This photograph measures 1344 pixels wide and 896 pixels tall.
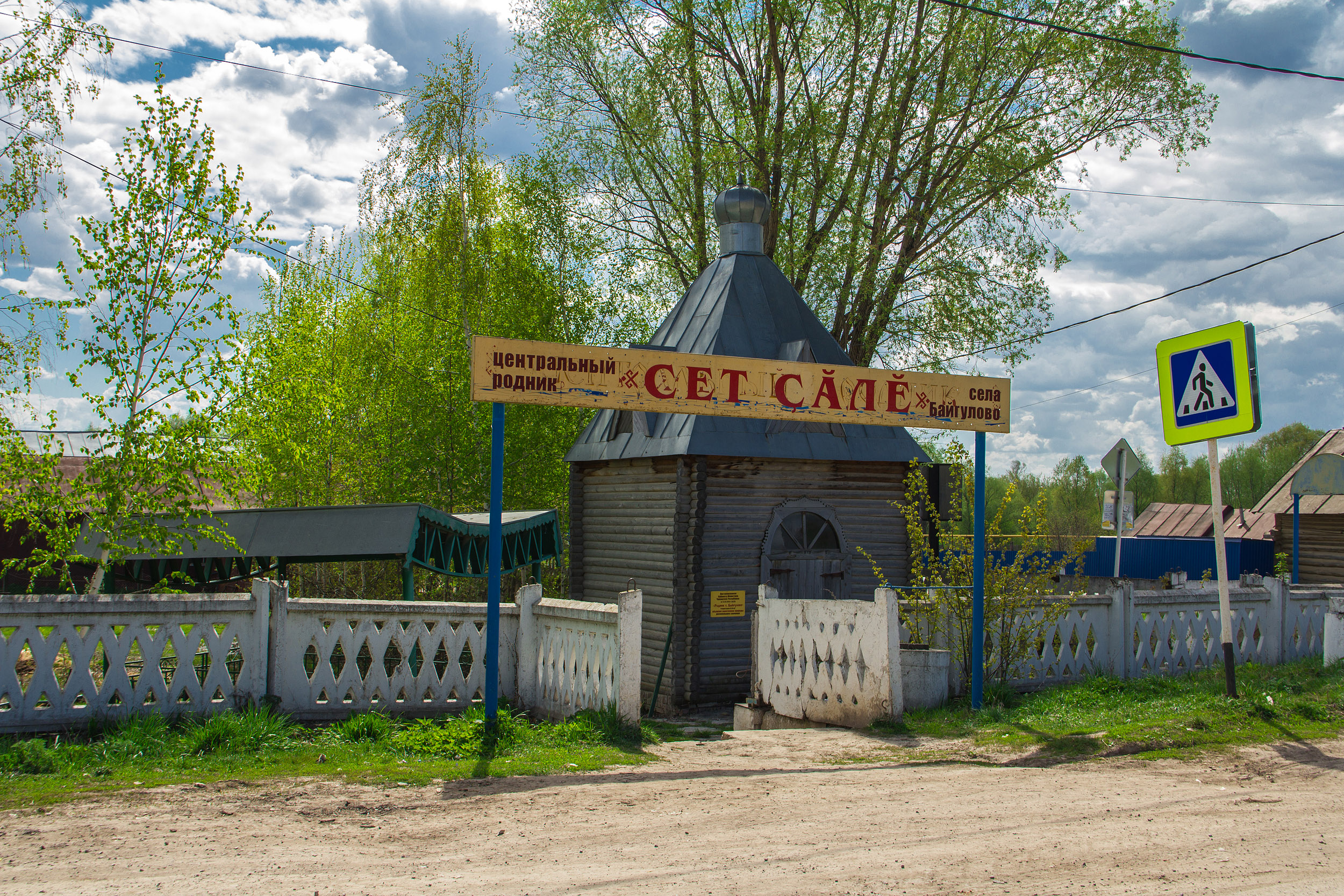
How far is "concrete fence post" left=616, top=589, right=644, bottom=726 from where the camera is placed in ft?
27.2

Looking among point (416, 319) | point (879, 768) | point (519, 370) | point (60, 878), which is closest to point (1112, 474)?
point (879, 768)

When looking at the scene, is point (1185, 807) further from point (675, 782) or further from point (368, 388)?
point (368, 388)

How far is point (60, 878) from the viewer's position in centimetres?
455

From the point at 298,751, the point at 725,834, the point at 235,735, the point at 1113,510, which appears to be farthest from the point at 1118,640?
the point at 235,735

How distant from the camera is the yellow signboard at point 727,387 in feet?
26.7

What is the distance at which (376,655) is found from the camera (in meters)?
8.72

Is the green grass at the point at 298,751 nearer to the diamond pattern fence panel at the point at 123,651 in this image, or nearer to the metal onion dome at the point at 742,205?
the diamond pattern fence panel at the point at 123,651

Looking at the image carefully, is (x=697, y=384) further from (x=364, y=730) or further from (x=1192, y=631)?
(x=1192, y=631)

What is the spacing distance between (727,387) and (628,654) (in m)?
2.66

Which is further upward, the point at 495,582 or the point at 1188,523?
the point at 1188,523

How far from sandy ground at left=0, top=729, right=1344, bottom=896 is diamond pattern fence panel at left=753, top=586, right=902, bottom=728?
2.23 m

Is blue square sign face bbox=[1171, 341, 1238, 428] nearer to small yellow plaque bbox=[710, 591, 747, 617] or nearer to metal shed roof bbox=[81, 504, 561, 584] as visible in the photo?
small yellow plaque bbox=[710, 591, 747, 617]

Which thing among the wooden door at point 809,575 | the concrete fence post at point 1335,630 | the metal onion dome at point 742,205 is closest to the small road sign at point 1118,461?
the concrete fence post at point 1335,630

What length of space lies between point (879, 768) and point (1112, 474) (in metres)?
9.78
